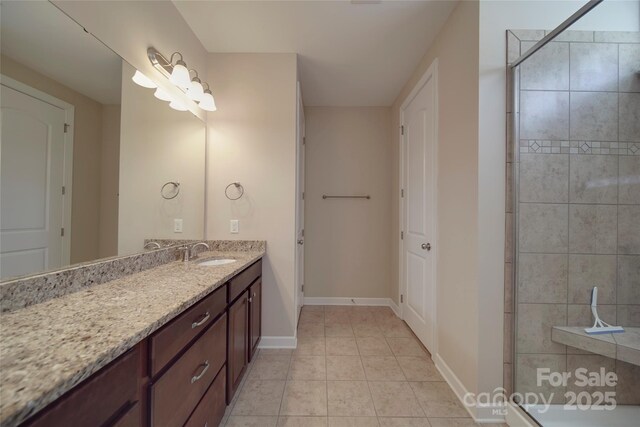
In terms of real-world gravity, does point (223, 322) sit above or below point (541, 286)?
below

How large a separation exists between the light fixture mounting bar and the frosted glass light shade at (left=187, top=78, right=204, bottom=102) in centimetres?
15

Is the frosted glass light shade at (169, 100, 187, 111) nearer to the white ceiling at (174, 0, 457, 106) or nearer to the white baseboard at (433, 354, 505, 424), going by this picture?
the white ceiling at (174, 0, 457, 106)

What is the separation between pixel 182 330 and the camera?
2.95 ft

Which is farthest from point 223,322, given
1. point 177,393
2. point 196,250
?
point 196,250

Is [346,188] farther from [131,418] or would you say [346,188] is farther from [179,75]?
[131,418]

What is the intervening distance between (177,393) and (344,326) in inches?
73.3

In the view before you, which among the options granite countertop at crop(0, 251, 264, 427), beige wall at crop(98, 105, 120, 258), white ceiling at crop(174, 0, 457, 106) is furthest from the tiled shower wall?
beige wall at crop(98, 105, 120, 258)

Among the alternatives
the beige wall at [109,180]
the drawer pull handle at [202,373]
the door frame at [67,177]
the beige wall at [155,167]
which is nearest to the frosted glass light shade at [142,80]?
the beige wall at [155,167]

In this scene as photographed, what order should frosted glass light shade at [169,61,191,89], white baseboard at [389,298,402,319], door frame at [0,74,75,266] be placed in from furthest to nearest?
white baseboard at [389,298,402,319] → frosted glass light shade at [169,61,191,89] → door frame at [0,74,75,266]

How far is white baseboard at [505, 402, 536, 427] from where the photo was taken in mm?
1275

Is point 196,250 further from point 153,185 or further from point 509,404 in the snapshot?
point 509,404

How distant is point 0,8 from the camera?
0.77 meters

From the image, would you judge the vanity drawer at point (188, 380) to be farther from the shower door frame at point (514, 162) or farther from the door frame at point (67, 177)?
the shower door frame at point (514, 162)

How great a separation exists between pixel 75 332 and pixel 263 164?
5.38 feet
